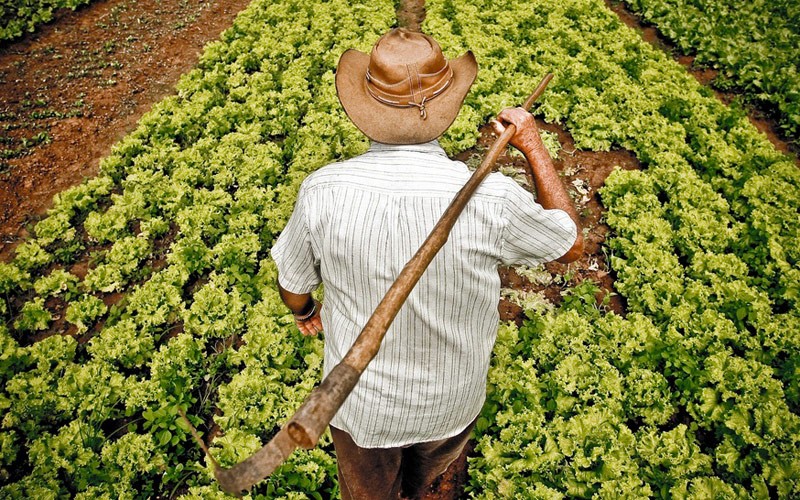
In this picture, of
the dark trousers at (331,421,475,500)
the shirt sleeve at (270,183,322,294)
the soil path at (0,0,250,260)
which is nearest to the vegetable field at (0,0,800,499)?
the soil path at (0,0,250,260)

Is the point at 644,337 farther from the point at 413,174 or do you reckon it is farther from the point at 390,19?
the point at 390,19

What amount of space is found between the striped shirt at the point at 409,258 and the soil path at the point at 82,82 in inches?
215

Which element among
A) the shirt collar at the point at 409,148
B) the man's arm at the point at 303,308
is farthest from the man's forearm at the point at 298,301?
the shirt collar at the point at 409,148

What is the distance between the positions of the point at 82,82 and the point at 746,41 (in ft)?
38.1

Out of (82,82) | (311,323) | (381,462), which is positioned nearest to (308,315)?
(311,323)

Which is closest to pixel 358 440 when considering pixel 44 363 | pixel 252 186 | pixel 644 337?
pixel 644 337

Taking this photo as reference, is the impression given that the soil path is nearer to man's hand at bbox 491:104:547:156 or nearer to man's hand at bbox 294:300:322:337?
man's hand at bbox 294:300:322:337

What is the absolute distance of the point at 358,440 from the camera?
234cm

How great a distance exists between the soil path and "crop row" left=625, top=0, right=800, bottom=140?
342 inches

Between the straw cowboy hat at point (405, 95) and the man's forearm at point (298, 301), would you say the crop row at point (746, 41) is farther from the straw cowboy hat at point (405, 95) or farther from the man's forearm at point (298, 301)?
the man's forearm at point (298, 301)

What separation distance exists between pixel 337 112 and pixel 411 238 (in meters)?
5.25

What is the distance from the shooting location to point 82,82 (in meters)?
8.14

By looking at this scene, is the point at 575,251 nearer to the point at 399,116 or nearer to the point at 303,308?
the point at 399,116

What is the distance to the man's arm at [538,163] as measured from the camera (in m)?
2.48
